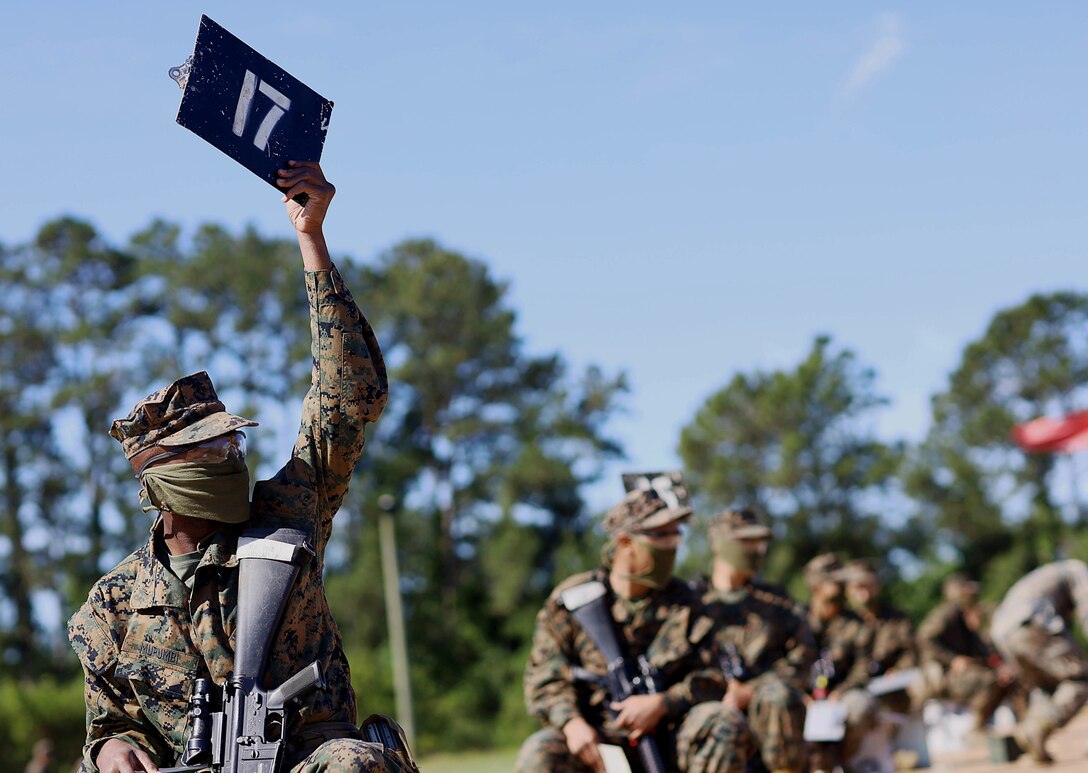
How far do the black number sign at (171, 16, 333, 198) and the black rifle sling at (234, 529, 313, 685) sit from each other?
1.24 metres

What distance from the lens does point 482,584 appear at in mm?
47500

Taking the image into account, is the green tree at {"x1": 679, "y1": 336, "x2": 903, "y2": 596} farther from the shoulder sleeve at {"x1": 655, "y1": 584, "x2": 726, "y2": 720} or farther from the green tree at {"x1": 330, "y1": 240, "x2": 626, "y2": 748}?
the shoulder sleeve at {"x1": 655, "y1": 584, "x2": 726, "y2": 720}

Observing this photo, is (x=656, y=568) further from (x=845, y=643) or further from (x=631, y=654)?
(x=845, y=643)

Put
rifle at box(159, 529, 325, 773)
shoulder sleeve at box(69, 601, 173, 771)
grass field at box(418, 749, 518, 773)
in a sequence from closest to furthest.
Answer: rifle at box(159, 529, 325, 773), shoulder sleeve at box(69, 601, 173, 771), grass field at box(418, 749, 518, 773)

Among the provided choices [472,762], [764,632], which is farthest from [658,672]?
[472,762]

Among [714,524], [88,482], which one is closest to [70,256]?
[88,482]

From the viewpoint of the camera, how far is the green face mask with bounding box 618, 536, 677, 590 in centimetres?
769

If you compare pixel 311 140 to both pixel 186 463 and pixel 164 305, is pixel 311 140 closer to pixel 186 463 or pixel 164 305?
pixel 186 463

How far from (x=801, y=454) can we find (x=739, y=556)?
39.9m

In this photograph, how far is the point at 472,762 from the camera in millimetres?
32812

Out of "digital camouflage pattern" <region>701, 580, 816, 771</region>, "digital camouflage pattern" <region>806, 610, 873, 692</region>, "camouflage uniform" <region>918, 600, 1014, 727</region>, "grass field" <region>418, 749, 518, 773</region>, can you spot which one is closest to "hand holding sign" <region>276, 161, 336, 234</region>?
"digital camouflage pattern" <region>701, 580, 816, 771</region>

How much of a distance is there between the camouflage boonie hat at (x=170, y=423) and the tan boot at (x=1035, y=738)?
34.9 feet

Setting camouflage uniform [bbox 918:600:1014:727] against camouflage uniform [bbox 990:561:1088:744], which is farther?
camouflage uniform [bbox 918:600:1014:727]

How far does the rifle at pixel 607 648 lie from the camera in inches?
289
